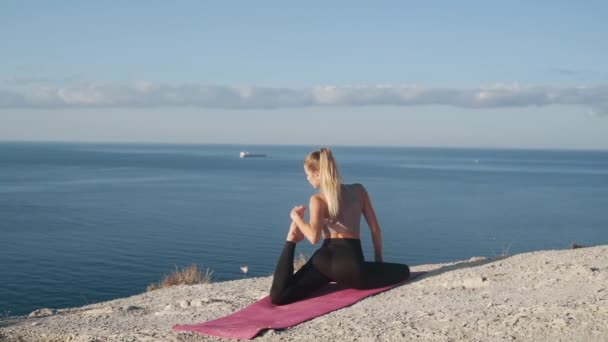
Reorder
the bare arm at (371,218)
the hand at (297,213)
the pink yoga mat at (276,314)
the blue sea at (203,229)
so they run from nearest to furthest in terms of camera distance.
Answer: the pink yoga mat at (276,314) → the hand at (297,213) → the bare arm at (371,218) → the blue sea at (203,229)

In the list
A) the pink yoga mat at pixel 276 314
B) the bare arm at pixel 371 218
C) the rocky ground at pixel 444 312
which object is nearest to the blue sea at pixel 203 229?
the rocky ground at pixel 444 312

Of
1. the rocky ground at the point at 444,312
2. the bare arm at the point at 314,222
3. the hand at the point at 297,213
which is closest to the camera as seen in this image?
the rocky ground at the point at 444,312

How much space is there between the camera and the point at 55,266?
25.4 metres

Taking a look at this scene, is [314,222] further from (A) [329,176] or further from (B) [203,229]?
(B) [203,229]

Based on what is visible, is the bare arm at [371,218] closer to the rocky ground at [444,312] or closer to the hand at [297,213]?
the rocky ground at [444,312]

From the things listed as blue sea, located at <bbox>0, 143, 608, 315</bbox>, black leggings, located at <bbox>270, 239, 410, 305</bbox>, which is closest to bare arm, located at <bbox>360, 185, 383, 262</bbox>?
black leggings, located at <bbox>270, 239, 410, 305</bbox>

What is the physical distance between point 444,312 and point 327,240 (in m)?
1.65

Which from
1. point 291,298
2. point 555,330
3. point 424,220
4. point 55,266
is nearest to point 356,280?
point 291,298

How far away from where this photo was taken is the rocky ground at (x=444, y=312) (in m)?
6.68

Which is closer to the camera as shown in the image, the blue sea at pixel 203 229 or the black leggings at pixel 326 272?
the black leggings at pixel 326 272

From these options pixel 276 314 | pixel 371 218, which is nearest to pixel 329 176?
pixel 371 218

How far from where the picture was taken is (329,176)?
7969mm

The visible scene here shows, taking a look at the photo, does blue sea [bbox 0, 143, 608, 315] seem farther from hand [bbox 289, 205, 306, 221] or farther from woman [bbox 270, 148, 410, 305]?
hand [bbox 289, 205, 306, 221]

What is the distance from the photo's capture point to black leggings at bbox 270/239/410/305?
8148mm
